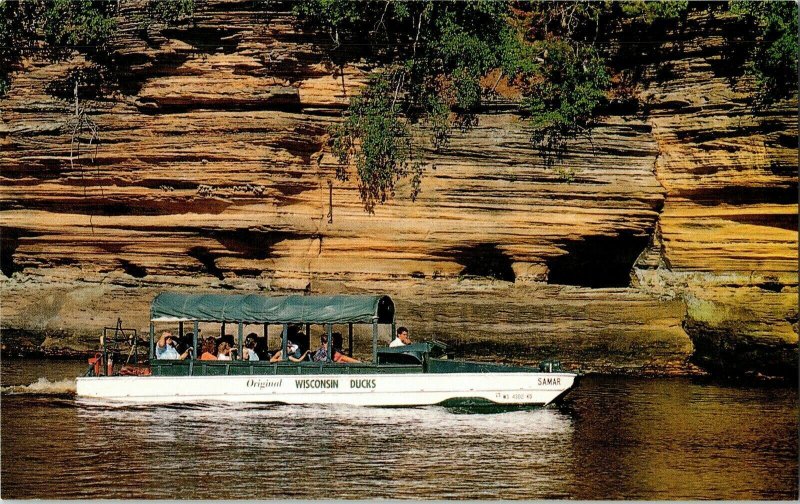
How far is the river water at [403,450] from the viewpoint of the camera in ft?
46.0

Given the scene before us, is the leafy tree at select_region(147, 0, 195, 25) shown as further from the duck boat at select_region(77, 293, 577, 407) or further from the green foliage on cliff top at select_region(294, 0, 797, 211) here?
the duck boat at select_region(77, 293, 577, 407)

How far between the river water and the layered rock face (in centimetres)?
565

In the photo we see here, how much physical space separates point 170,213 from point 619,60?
11716 mm

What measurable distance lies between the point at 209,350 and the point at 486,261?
8498mm

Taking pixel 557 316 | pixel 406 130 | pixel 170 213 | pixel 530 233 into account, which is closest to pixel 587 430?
pixel 557 316

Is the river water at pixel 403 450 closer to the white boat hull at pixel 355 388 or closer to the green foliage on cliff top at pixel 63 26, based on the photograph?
the white boat hull at pixel 355 388

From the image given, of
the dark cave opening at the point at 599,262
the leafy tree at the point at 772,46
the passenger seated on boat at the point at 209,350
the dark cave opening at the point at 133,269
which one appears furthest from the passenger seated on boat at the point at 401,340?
the leafy tree at the point at 772,46

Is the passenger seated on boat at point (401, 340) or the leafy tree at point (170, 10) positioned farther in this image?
the leafy tree at point (170, 10)

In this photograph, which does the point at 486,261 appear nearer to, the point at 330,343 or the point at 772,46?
the point at 330,343

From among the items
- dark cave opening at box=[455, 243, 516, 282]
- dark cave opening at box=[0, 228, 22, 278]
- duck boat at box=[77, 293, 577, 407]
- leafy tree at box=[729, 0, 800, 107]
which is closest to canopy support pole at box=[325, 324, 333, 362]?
duck boat at box=[77, 293, 577, 407]

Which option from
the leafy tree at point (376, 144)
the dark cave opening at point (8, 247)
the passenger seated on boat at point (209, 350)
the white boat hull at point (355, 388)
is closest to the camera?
the white boat hull at point (355, 388)

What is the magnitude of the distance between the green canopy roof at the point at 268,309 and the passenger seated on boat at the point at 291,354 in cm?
67

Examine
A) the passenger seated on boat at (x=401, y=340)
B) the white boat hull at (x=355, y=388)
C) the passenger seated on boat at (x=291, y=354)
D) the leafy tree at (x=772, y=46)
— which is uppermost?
the leafy tree at (x=772, y=46)

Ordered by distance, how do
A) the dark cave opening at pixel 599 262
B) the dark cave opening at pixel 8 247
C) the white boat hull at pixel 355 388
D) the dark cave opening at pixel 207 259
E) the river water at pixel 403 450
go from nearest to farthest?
the river water at pixel 403 450
the white boat hull at pixel 355 388
the dark cave opening at pixel 599 262
the dark cave opening at pixel 207 259
the dark cave opening at pixel 8 247
